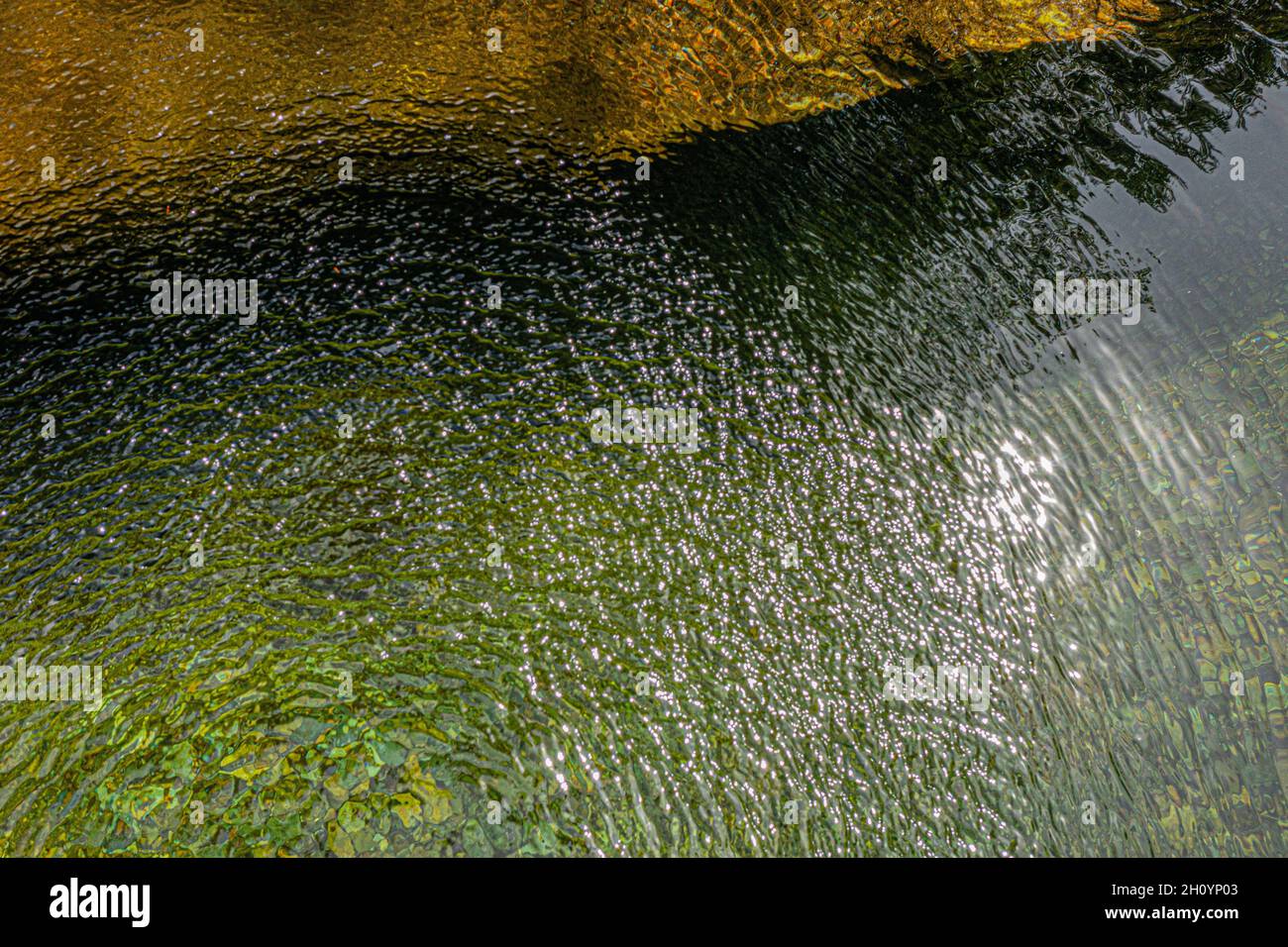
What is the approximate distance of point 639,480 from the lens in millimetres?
Result: 6457

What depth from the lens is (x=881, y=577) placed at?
610 cm

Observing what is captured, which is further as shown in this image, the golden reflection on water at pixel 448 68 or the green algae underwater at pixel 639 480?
the golden reflection on water at pixel 448 68

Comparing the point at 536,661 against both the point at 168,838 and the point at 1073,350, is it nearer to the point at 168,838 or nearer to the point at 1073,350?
the point at 168,838

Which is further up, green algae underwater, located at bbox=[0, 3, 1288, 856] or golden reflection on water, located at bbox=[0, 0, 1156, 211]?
golden reflection on water, located at bbox=[0, 0, 1156, 211]

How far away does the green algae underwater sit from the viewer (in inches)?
203

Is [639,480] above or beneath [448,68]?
beneath

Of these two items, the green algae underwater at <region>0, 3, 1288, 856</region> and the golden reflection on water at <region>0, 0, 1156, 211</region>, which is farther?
the golden reflection on water at <region>0, 0, 1156, 211</region>

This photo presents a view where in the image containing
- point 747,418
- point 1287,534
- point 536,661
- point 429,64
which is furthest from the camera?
point 429,64

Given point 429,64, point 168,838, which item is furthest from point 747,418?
point 429,64

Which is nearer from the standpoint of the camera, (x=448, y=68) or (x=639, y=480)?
(x=639, y=480)

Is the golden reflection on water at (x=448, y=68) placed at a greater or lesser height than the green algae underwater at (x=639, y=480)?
greater

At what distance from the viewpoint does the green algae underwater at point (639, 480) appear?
5152 millimetres

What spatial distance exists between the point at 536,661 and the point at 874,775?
2025mm

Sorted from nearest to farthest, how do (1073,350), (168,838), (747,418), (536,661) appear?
(168,838) < (536,661) < (747,418) < (1073,350)
